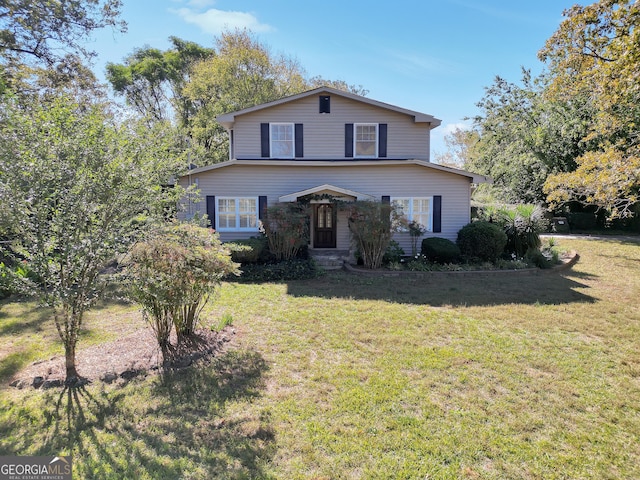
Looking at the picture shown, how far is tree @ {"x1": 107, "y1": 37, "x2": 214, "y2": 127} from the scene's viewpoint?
98.2 feet

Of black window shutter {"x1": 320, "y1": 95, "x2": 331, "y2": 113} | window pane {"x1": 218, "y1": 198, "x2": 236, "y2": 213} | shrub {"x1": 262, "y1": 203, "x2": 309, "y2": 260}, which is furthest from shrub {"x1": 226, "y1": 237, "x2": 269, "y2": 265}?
black window shutter {"x1": 320, "y1": 95, "x2": 331, "y2": 113}

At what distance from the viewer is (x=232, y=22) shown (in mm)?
25500

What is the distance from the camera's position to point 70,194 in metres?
3.88

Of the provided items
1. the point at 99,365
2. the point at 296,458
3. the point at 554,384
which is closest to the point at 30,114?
the point at 99,365

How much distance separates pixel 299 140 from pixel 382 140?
3336 millimetres

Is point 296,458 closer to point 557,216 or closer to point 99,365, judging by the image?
point 99,365

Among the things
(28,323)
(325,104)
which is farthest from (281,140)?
(28,323)

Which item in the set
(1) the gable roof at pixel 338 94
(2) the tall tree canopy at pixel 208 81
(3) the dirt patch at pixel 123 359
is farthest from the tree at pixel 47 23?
(3) the dirt patch at pixel 123 359

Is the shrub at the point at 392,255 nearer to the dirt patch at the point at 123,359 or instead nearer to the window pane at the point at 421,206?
the window pane at the point at 421,206

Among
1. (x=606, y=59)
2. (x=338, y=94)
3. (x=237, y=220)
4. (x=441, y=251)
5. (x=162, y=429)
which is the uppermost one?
(x=338, y=94)

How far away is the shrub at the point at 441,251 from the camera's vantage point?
11.8m

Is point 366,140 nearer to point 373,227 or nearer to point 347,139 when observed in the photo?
point 347,139

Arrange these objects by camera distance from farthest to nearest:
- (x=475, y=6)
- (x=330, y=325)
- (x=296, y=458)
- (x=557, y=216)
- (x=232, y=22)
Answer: (x=232, y=22)
(x=557, y=216)
(x=475, y=6)
(x=330, y=325)
(x=296, y=458)

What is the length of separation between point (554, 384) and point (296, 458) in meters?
3.21
